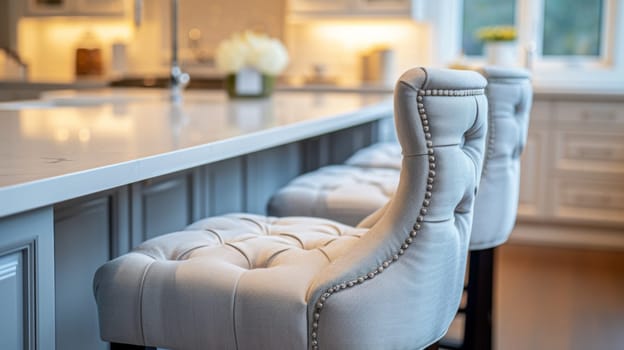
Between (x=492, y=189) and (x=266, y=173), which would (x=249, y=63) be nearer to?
(x=266, y=173)

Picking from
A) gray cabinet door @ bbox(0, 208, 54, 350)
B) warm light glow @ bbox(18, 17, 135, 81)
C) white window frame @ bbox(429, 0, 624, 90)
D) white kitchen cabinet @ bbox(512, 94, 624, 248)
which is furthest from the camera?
warm light glow @ bbox(18, 17, 135, 81)

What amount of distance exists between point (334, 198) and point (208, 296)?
3.19ft

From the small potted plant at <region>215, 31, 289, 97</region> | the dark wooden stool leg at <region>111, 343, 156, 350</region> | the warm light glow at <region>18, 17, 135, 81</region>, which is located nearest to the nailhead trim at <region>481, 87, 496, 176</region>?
the dark wooden stool leg at <region>111, 343, 156, 350</region>

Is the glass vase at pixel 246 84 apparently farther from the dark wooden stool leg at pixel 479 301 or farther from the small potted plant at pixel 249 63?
the dark wooden stool leg at pixel 479 301

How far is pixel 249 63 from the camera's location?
3201mm

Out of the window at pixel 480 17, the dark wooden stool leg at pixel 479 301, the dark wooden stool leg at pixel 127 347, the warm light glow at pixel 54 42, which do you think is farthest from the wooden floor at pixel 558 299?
the warm light glow at pixel 54 42

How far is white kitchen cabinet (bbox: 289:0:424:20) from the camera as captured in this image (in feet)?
16.0

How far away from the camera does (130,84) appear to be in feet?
16.4

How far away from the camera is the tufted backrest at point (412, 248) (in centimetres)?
113

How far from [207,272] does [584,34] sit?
439cm

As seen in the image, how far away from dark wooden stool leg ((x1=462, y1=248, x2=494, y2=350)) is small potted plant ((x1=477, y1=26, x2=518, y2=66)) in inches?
108

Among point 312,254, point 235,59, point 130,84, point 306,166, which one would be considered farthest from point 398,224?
point 130,84

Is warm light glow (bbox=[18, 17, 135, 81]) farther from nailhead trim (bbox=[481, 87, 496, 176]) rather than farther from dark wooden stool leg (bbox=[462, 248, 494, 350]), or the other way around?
nailhead trim (bbox=[481, 87, 496, 176])

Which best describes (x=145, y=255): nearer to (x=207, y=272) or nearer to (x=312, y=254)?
(x=207, y=272)
